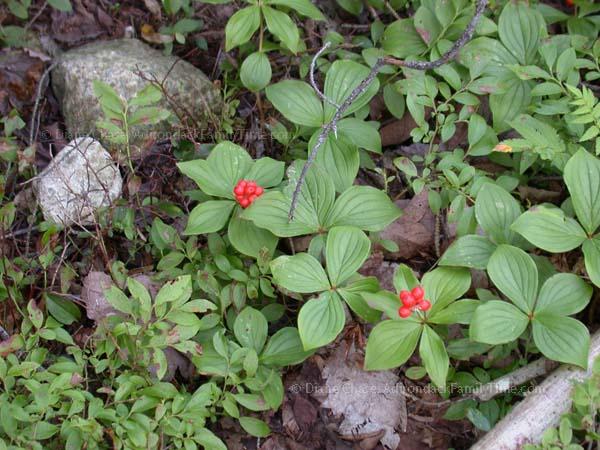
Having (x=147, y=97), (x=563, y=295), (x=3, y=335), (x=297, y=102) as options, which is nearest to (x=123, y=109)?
(x=147, y=97)

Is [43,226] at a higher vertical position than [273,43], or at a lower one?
lower

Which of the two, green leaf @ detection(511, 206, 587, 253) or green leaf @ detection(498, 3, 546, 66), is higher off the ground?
green leaf @ detection(498, 3, 546, 66)

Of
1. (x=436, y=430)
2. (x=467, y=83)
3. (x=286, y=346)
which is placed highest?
(x=467, y=83)

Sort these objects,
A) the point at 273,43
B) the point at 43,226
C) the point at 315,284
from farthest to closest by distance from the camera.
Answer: the point at 273,43, the point at 43,226, the point at 315,284

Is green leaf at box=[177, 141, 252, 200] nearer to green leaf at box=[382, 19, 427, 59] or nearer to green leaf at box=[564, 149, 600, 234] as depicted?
green leaf at box=[382, 19, 427, 59]

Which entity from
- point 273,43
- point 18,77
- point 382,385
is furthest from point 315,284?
point 18,77

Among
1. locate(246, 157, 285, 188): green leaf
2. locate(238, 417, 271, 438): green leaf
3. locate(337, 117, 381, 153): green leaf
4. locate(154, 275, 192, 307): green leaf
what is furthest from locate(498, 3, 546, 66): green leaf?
locate(238, 417, 271, 438): green leaf

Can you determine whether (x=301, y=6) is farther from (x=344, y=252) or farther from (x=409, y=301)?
(x=409, y=301)

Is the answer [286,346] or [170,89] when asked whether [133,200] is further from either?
[286,346]
